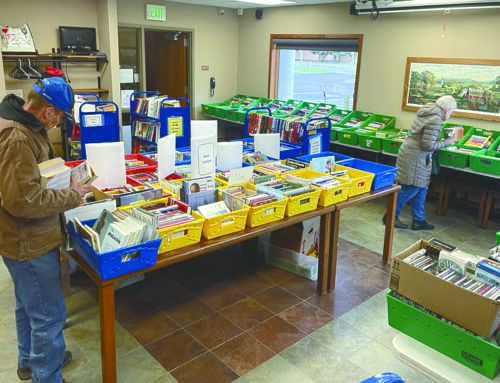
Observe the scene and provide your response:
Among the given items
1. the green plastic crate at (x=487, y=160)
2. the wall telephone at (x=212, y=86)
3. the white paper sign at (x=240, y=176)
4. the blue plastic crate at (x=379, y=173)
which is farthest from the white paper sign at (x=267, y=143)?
the wall telephone at (x=212, y=86)

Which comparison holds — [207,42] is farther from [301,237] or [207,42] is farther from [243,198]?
[243,198]

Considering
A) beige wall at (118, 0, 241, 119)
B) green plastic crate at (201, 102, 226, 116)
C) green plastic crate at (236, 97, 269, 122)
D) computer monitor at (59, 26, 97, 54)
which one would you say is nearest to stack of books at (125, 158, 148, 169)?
computer monitor at (59, 26, 97, 54)

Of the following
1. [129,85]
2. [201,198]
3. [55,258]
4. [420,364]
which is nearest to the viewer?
[420,364]

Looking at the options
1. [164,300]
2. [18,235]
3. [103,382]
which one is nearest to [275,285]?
[164,300]

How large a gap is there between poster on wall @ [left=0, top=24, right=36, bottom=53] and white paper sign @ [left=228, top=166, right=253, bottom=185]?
15.7ft

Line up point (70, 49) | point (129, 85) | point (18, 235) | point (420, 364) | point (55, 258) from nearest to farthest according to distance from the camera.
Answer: point (420, 364) → point (18, 235) → point (55, 258) → point (70, 49) → point (129, 85)

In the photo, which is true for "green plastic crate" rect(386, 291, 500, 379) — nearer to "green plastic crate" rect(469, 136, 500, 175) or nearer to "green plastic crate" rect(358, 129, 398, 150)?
"green plastic crate" rect(469, 136, 500, 175)

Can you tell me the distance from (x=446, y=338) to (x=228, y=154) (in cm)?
269

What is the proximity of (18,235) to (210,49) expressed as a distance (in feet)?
25.0

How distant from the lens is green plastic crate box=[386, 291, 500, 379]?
164 centimetres

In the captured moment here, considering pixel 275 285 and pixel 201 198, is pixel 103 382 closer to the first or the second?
pixel 201 198

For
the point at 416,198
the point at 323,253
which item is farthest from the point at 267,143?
the point at 416,198

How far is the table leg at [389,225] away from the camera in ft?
14.2

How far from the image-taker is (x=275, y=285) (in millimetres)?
4027
